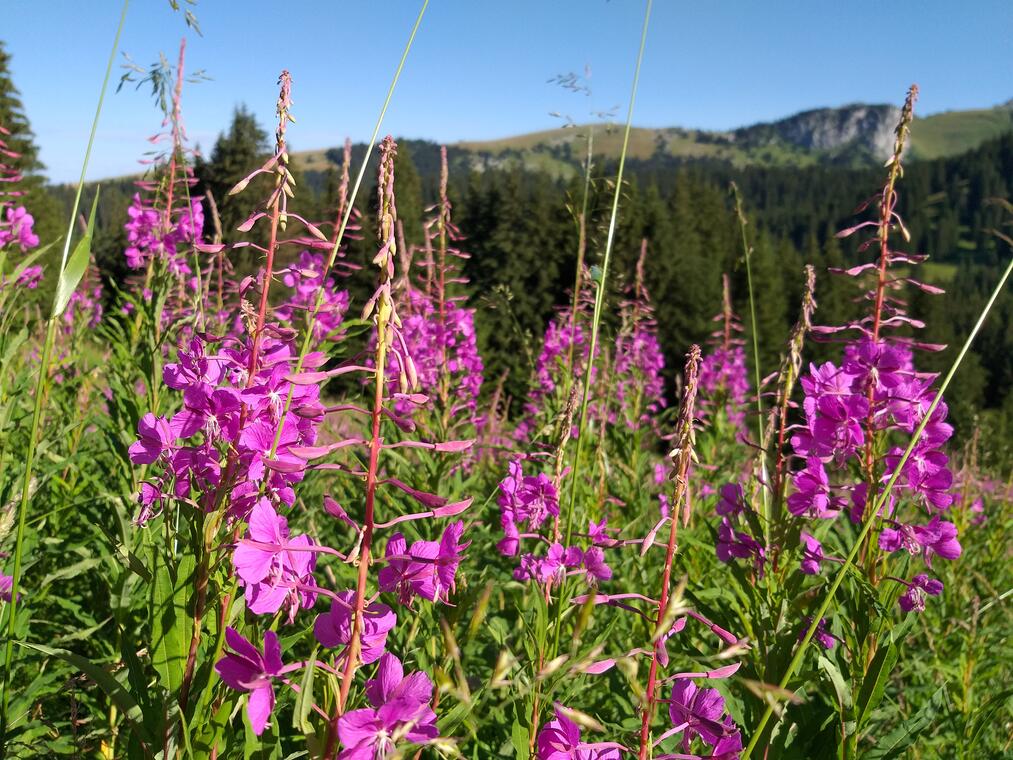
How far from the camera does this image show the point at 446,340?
4.50 m

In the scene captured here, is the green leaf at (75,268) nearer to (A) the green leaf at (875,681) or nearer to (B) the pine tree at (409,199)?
(A) the green leaf at (875,681)

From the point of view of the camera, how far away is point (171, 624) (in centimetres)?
122

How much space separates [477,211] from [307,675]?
42.4 m

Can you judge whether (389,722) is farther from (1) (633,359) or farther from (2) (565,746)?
(1) (633,359)

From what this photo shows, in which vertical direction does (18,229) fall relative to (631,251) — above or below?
below

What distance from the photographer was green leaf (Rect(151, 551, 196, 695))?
1198mm

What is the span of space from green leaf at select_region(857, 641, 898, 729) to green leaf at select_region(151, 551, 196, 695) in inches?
59.6

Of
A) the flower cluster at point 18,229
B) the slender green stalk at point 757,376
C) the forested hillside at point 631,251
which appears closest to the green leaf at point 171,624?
the slender green stalk at point 757,376

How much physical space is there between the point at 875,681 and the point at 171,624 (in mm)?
1585

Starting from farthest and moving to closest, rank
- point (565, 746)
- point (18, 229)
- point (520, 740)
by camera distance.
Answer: point (18, 229) < point (520, 740) < point (565, 746)

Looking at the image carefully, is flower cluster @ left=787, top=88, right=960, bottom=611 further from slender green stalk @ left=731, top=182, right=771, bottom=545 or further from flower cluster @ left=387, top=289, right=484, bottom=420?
flower cluster @ left=387, top=289, right=484, bottom=420

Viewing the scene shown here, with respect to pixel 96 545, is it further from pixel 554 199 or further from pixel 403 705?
pixel 554 199

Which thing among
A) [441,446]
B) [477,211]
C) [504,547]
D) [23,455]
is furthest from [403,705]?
[477,211]

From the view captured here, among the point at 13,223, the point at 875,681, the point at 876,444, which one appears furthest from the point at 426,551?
the point at 13,223
